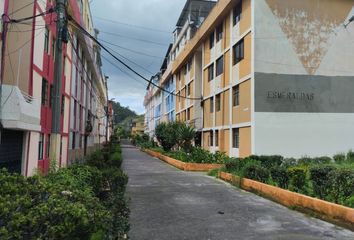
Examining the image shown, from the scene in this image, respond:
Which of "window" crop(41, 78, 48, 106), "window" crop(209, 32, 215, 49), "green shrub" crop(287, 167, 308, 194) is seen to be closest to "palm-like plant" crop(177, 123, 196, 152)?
"window" crop(209, 32, 215, 49)

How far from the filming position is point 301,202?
10.6 meters

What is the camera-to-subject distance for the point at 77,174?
9102 mm

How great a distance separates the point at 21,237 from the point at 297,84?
68.1ft

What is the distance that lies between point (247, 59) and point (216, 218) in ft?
49.7

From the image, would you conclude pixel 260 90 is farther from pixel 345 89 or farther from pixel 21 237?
pixel 21 237

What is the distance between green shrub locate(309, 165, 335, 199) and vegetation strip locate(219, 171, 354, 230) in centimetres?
51

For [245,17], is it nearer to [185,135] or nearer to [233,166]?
[233,166]

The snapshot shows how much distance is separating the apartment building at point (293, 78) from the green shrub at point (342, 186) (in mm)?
11392

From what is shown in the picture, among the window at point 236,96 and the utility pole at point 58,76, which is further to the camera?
the window at point 236,96

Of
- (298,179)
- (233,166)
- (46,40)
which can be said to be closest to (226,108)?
(233,166)

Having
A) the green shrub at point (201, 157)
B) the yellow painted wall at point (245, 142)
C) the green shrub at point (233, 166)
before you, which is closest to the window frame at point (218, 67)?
the green shrub at point (201, 157)

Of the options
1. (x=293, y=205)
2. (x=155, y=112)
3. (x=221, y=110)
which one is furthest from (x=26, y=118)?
(x=155, y=112)

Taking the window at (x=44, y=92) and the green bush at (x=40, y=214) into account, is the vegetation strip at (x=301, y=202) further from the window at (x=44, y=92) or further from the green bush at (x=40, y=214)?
the window at (x=44, y=92)

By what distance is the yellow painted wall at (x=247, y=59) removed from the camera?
22.6 meters
